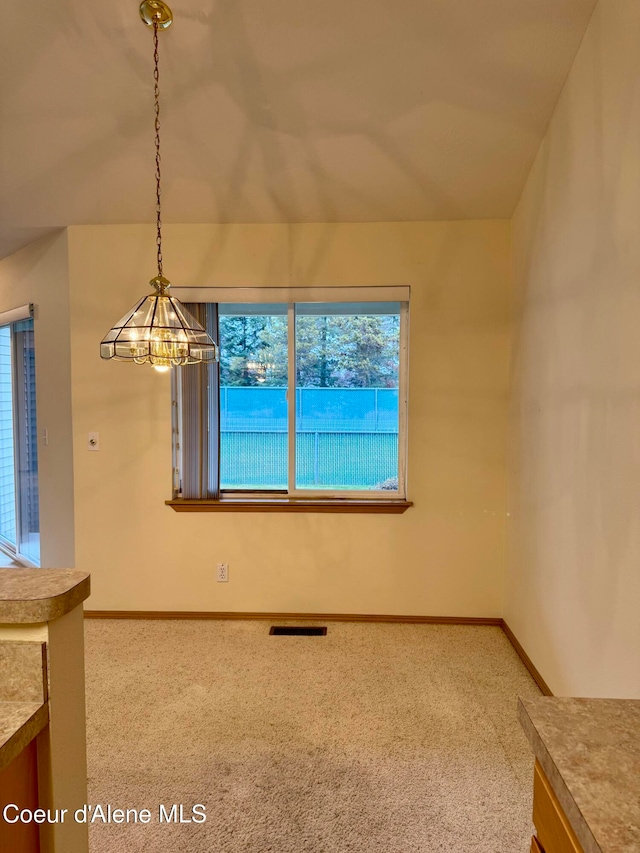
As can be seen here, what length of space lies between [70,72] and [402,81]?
1467 mm

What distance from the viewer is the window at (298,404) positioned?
3066 millimetres

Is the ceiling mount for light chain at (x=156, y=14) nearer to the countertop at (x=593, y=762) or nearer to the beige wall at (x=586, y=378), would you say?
the beige wall at (x=586, y=378)

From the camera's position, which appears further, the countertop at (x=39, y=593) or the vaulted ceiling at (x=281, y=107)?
the vaulted ceiling at (x=281, y=107)

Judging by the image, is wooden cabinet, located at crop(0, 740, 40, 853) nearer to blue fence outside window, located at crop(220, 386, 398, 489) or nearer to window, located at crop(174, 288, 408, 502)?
window, located at crop(174, 288, 408, 502)

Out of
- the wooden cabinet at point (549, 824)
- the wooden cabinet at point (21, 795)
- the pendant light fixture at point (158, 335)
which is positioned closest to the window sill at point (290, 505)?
Result: the pendant light fixture at point (158, 335)

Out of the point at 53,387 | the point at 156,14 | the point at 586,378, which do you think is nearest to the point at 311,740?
the point at 586,378

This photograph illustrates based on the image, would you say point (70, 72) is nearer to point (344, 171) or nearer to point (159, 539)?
point (344, 171)

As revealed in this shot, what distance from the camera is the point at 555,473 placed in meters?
2.16

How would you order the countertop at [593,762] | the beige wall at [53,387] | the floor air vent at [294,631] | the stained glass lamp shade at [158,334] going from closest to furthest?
1. the countertop at [593,762]
2. the stained glass lamp shade at [158,334]
3. the floor air vent at [294,631]
4. the beige wall at [53,387]

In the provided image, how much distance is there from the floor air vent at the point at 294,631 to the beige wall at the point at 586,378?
1.17 m

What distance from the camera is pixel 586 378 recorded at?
186 centimetres

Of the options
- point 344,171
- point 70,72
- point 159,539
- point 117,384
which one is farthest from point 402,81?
point 159,539

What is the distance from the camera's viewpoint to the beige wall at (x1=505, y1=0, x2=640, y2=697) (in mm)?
1560

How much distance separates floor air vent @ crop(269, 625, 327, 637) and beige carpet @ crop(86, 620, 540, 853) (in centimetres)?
6
